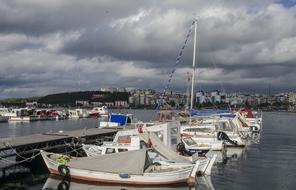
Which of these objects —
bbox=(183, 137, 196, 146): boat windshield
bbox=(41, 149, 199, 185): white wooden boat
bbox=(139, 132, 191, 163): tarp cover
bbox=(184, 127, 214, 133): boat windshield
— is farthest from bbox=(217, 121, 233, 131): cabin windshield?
bbox=(41, 149, 199, 185): white wooden boat

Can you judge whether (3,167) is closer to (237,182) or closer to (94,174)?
(94,174)

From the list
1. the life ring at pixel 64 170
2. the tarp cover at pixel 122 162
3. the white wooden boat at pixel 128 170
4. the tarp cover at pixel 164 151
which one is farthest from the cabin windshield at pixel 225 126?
the life ring at pixel 64 170

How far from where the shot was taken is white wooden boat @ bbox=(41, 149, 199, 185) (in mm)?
30391

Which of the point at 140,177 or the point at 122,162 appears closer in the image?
the point at 140,177

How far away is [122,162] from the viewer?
100ft

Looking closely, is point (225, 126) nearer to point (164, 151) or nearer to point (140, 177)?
point (164, 151)

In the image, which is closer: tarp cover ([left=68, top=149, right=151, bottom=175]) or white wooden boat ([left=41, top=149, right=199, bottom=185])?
tarp cover ([left=68, top=149, right=151, bottom=175])

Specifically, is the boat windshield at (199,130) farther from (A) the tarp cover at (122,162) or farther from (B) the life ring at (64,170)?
(B) the life ring at (64,170)

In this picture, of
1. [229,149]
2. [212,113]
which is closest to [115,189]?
[229,149]

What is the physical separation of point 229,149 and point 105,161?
29117mm

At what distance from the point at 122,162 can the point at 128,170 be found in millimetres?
683

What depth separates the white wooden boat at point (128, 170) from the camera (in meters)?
30.4

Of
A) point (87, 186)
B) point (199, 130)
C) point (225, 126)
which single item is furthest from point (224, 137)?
point (87, 186)

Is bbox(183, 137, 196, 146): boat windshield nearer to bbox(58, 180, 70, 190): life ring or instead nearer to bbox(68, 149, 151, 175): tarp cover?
bbox(68, 149, 151, 175): tarp cover
